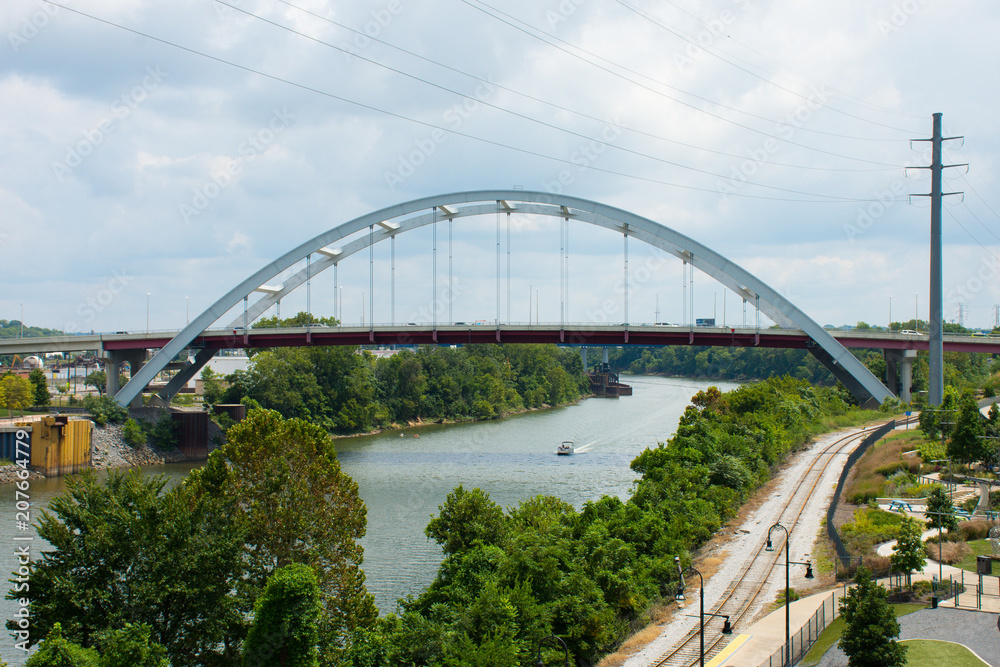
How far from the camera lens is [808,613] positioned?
1642cm

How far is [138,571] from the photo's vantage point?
12.9 meters

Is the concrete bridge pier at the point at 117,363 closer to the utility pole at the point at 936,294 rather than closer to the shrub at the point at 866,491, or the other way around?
the shrub at the point at 866,491

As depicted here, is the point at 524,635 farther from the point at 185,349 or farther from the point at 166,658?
the point at 185,349

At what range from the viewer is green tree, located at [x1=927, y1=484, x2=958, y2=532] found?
63.3 ft

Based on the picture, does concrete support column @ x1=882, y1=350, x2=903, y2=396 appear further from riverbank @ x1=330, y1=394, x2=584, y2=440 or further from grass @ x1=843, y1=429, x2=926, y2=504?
riverbank @ x1=330, y1=394, x2=584, y2=440

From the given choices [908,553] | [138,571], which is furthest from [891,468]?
[138,571]

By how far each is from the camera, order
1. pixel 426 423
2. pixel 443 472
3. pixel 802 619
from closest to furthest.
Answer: pixel 802 619, pixel 443 472, pixel 426 423

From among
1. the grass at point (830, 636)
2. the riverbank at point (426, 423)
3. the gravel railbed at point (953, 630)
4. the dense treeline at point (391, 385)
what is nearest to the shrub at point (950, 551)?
the grass at point (830, 636)

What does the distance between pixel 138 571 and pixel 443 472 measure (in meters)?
24.2

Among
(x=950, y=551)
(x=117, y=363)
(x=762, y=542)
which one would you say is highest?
(x=117, y=363)

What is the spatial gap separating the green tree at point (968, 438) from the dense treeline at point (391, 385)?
3886 centimetres

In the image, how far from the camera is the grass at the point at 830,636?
45.9 ft

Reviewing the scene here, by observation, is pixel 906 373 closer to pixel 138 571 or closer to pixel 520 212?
pixel 520 212

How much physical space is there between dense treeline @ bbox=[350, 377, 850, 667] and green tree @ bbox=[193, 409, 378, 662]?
0.91 metres
